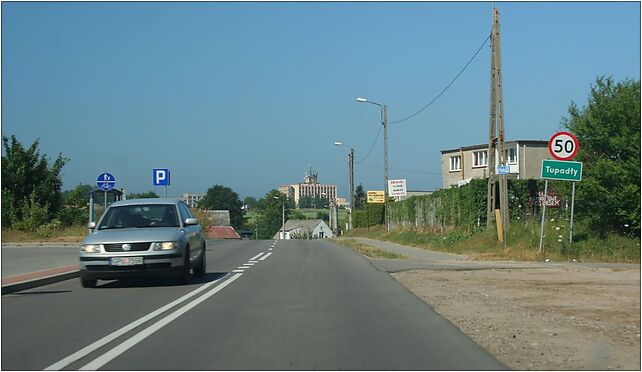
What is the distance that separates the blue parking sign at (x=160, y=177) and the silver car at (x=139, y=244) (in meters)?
17.2

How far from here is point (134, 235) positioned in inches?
555

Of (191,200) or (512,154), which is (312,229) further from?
(512,154)

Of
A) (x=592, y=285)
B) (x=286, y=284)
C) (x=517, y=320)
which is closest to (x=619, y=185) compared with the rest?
(x=592, y=285)

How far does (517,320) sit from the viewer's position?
10.1 meters

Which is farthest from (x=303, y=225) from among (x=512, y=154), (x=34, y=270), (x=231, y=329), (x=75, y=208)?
(x=231, y=329)

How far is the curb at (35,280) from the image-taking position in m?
13.7

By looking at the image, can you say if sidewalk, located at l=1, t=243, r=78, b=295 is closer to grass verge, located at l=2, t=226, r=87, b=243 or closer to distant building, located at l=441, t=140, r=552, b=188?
grass verge, located at l=2, t=226, r=87, b=243

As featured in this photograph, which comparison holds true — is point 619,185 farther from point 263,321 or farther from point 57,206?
point 57,206

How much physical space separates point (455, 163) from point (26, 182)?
46.5 meters

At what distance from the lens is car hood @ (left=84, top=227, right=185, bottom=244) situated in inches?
549

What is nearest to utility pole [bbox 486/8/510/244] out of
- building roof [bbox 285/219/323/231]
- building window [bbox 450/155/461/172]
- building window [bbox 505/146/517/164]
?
building window [bbox 505/146/517/164]

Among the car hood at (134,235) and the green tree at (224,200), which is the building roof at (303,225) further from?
the car hood at (134,235)

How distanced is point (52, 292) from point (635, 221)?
15.9 meters

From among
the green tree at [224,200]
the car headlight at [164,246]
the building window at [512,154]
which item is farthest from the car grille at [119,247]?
the green tree at [224,200]
